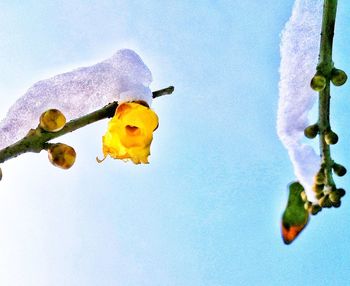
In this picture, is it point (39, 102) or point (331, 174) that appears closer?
point (39, 102)

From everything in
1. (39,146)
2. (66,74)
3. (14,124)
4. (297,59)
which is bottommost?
(39,146)

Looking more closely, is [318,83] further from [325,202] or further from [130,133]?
[130,133]

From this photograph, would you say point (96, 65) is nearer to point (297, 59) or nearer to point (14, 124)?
point (14, 124)

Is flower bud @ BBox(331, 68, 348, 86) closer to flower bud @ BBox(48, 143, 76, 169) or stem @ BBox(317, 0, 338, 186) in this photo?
stem @ BBox(317, 0, 338, 186)

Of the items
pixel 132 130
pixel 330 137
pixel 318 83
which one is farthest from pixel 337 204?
pixel 132 130

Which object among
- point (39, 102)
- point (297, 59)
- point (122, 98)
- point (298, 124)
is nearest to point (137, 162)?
point (122, 98)

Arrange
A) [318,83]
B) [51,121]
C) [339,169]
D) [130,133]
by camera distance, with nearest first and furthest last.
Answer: [51,121] < [130,133] < [318,83] < [339,169]
